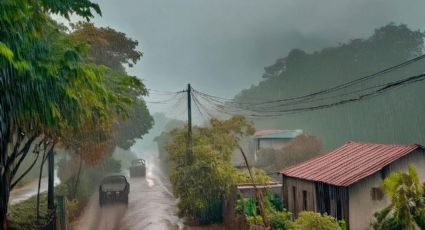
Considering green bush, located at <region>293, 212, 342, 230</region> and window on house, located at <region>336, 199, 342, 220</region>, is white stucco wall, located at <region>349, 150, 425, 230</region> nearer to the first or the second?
window on house, located at <region>336, 199, 342, 220</region>

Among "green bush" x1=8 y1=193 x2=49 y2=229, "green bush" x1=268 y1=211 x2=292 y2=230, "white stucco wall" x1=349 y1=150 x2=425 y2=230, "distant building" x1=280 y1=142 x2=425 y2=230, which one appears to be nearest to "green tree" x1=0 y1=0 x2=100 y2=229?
"green bush" x1=8 y1=193 x2=49 y2=229

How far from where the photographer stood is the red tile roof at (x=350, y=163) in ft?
56.2

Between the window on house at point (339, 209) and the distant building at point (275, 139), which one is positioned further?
the distant building at point (275, 139)

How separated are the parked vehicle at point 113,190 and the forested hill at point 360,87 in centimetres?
4148

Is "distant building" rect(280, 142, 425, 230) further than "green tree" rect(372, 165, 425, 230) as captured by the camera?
Yes

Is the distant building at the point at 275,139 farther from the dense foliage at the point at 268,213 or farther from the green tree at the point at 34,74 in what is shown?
the green tree at the point at 34,74

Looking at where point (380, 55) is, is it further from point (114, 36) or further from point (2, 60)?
point (2, 60)

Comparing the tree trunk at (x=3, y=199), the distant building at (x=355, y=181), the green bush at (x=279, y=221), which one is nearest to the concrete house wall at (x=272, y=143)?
the distant building at (x=355, y=181)

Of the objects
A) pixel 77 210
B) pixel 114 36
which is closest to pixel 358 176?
pixel 77 210

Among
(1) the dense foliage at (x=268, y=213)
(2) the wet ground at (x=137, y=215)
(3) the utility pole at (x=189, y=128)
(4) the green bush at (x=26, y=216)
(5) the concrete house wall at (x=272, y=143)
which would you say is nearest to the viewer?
(4) the green bush at (x=26, y=216)

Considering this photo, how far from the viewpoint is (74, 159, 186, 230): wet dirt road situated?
22547mm

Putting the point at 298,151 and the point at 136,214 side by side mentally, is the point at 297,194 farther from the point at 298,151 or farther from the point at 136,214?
the point at 298,151

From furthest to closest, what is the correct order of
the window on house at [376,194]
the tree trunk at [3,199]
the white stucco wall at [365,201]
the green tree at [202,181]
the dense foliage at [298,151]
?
the dense foliage at [298,151] → the green tree at [202,181] → the window on house at [376,194] → the white stucco wall at [365,201] → the tree trunk at [3,199]

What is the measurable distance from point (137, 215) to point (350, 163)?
13.9 metres
